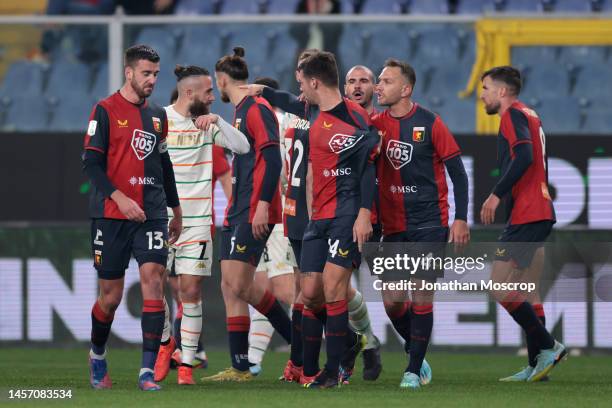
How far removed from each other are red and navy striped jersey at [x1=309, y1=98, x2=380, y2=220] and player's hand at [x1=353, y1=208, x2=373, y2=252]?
18cm

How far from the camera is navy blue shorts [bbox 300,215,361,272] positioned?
25.8ft

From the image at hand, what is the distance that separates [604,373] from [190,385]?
3239 mm

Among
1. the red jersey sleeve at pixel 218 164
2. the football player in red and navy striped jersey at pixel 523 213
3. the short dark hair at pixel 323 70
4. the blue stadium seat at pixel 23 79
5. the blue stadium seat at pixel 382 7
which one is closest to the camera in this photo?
the short dark hair at pixel 323 70

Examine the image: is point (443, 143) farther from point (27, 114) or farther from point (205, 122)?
point (27, 114)

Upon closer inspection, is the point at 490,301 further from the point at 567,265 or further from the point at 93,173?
the point at 93,173

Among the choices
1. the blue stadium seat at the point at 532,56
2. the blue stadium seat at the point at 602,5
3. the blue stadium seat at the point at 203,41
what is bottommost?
the blue stadium seat at the point at 532,56

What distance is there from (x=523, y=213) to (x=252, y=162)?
75.1 inches

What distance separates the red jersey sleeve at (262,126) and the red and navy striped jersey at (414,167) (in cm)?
71

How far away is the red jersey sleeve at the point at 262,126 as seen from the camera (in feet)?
28.9

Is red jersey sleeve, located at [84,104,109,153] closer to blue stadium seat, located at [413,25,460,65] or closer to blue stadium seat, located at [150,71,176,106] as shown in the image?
blue stadium seat, located at [150,71,176,106]

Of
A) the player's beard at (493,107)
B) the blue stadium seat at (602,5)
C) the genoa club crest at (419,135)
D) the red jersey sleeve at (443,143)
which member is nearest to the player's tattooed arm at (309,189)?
the genoa club crest at (419,135)

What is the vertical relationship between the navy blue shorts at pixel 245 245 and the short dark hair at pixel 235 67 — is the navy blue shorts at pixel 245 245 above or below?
below

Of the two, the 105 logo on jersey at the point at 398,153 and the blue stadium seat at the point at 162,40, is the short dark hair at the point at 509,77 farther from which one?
the blue stadium seat at the point at 162,40

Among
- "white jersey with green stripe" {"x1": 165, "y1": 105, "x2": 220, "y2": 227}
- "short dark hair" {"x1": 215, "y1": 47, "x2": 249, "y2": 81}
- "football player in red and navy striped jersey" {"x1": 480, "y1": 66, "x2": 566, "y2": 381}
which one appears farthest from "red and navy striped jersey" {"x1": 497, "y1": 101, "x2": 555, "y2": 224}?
"white jersey with green stripe" {"x1": 165, "y1": 105, "x2": 220, "y2": 227}
